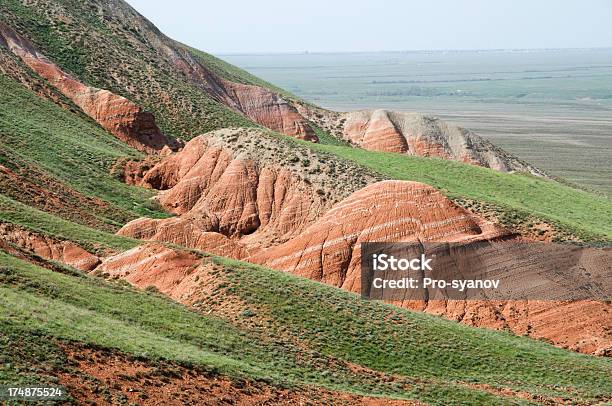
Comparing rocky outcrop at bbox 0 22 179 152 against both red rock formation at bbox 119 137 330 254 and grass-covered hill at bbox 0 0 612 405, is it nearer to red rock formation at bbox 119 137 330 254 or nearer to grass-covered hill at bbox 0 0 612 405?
grass-covered hill at bbox 0 0 612 405

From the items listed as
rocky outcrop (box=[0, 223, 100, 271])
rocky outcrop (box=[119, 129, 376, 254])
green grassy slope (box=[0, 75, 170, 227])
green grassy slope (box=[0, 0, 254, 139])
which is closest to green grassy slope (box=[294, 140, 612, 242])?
rocky outcrop (box=[119, 129, 376, 254])

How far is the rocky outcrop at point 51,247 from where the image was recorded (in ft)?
130

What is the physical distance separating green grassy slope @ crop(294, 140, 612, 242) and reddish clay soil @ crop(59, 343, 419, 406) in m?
25.9

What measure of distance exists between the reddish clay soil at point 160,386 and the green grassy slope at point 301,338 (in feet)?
1.92

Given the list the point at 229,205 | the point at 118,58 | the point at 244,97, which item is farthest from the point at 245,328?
the point at 244,97

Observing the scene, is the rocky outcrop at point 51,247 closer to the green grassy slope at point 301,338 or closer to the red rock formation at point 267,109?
the green grassy slope at point 301,338

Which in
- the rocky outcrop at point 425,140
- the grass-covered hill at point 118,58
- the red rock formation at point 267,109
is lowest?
the rocky outcrop at point 425,140

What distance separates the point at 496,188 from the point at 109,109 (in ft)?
110

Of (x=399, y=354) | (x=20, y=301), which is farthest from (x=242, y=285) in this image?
(x=20, y=301)

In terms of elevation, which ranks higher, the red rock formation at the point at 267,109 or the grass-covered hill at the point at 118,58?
the grass-covered hill at the point at 118,58

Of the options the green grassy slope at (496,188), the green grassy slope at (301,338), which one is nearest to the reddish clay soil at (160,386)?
the green grassy slope at (301,338)

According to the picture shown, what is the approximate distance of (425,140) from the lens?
92.9m

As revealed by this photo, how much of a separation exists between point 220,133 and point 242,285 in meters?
25.4

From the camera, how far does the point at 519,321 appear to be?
1587 inches
